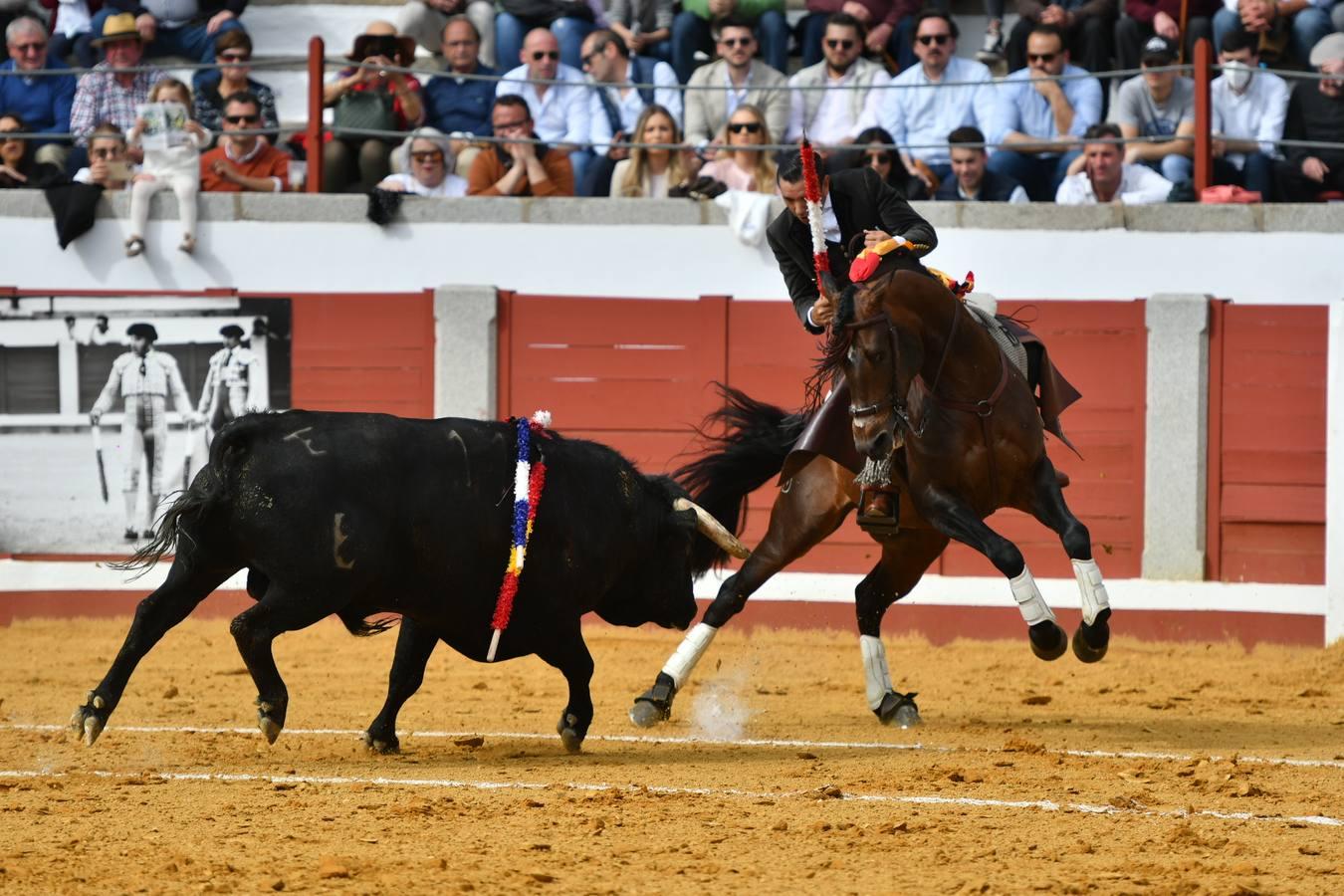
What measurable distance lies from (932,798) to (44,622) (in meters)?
7.38

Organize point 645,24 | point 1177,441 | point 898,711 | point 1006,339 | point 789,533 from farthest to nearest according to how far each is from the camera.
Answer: point 645,24, point 1177,441, point 898,711, point 789,533, point 1006,339

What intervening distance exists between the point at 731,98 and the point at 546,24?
1872 millimetres

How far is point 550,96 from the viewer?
43.0ft

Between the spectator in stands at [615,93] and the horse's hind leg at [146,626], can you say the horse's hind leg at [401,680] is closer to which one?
the horse's hind leg at [146,626]

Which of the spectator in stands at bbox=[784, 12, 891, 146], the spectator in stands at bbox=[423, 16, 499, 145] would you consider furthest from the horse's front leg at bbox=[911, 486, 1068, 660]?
the spectator in stands at bbox=[423, 16, 499, 145]

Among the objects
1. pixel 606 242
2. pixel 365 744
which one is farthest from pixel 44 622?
pixel 365 744

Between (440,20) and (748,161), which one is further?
(440,20)

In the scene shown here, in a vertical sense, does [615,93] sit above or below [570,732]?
above

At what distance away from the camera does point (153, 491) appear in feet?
39.3

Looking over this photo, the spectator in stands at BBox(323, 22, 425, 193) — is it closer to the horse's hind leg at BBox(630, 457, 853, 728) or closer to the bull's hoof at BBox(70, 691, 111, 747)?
the horse's hind leg at BBox(630, 457, 853, 728)

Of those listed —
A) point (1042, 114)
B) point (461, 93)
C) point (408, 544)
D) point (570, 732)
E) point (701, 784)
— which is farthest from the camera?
point (461, 93)

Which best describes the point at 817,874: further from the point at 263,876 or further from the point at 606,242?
the point at 606,242

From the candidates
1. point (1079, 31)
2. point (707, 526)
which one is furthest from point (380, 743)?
point (1079, 31)

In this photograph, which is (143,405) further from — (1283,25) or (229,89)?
(1283,25)
